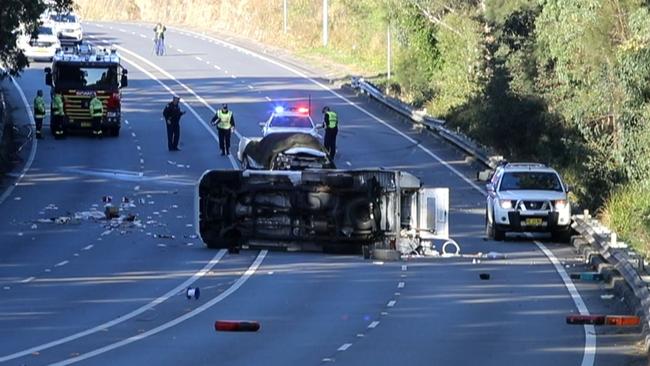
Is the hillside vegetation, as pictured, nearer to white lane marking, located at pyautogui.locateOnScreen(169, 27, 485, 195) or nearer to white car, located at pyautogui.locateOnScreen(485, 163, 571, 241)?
white lane marking, located at pyautogui.locateOnScreen(169, 27, 485, 195)

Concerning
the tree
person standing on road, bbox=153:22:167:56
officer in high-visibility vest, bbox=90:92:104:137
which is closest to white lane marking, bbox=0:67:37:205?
officer in high-visibility vest, bbox=90:92:104:137

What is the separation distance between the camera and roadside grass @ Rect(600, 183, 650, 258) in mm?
37219

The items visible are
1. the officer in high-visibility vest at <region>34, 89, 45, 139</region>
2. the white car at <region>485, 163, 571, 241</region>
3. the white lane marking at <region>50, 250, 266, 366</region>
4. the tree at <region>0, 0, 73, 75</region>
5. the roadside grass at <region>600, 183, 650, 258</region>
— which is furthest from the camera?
the officer in high-visibility vest at <region>34, 89, 45, 139</region>

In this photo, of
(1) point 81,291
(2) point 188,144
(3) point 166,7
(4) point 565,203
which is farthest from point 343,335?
(3) point 166,7

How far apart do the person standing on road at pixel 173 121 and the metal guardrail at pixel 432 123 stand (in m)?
9.54

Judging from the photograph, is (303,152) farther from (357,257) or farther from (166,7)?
(166,7)

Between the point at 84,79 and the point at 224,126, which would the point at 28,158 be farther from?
the point at 224,126

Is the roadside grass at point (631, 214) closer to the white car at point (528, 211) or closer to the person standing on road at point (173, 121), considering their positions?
the white car at point (528, 211)

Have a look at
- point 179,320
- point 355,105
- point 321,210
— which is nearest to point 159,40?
point 355,105

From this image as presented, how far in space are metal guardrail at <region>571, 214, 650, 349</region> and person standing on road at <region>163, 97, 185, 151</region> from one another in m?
19.1

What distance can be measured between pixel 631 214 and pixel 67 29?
52624 mm

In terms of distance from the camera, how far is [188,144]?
180ft

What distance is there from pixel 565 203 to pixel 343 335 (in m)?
15.1

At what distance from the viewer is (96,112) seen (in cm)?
5531
